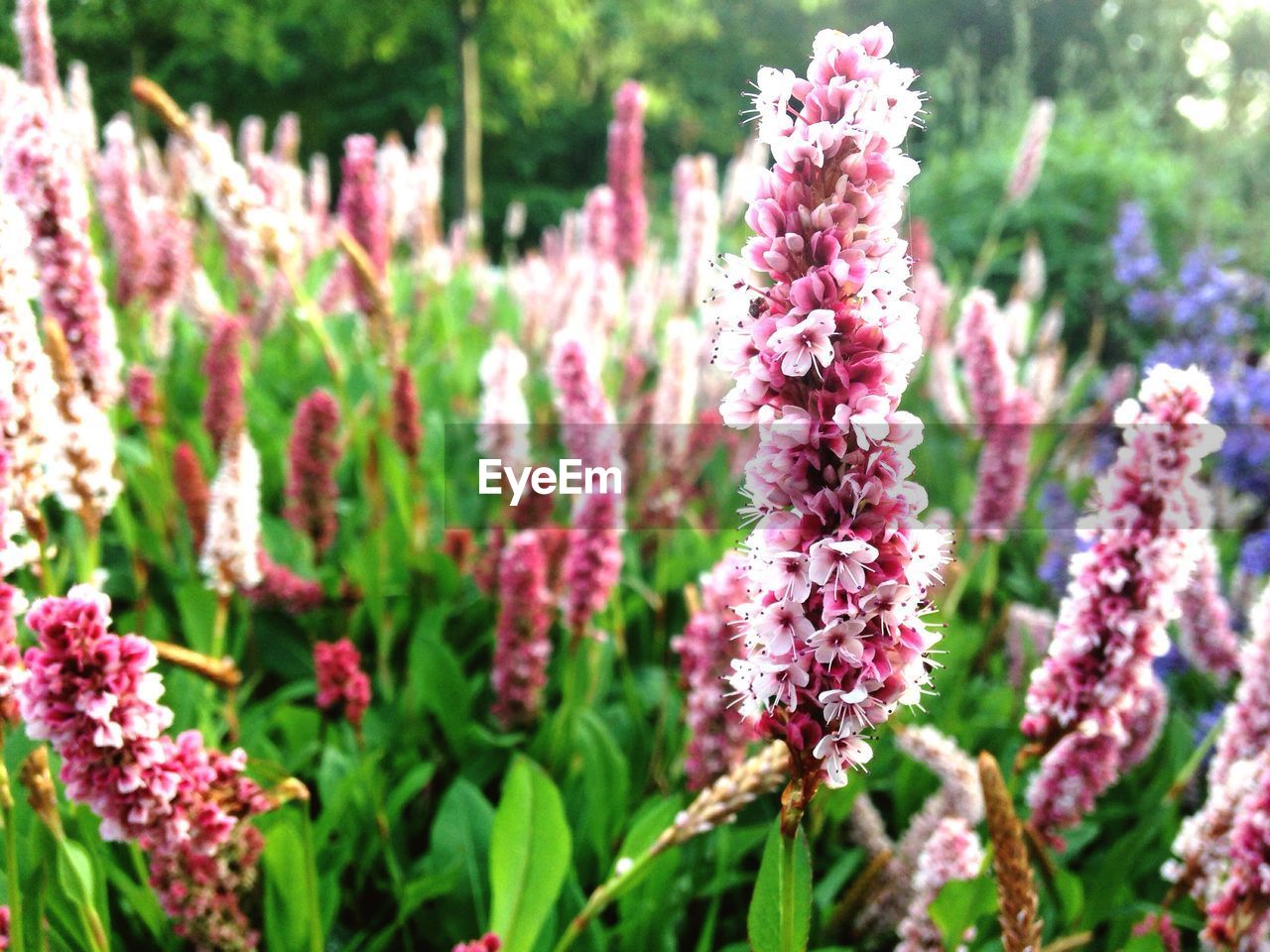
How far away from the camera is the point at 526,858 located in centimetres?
162

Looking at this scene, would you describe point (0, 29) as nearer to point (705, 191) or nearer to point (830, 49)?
point (705, 191)

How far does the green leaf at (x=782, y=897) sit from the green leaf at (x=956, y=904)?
491 millimetres

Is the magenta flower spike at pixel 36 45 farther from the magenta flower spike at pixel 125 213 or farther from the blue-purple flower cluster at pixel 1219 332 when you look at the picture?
the blue-purple flower cluster at pixel 1219 332

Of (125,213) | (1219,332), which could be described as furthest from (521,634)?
(1219,332)

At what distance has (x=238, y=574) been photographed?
220 cm

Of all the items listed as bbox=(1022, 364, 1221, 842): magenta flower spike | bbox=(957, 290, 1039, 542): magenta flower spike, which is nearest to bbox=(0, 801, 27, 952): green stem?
bbox=(1022, 364, 1221, 842): magenta flower spike

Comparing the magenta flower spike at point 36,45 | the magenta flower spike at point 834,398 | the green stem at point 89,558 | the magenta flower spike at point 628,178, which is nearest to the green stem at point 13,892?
the green stem at point 89,558

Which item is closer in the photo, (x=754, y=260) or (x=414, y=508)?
(x=754, y=260)

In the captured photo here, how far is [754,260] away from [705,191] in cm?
418

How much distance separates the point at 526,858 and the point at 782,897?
70cm

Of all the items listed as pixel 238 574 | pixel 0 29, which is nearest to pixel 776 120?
pixel 238 574

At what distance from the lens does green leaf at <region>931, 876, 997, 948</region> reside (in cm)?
145

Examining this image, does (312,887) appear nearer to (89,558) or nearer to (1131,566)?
(89,558)

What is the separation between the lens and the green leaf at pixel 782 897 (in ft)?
3.37
